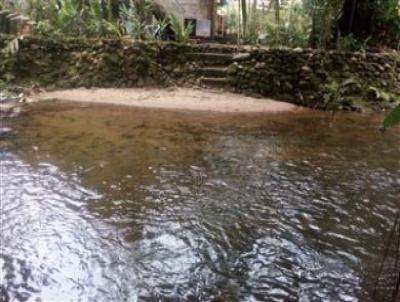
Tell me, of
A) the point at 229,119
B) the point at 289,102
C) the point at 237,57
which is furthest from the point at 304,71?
the point at 229,119

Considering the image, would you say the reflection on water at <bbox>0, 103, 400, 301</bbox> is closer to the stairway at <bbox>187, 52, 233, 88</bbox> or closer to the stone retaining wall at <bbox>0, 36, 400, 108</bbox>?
the stone retaining wall at <bbox>0, 36, 400, 108</bbox>

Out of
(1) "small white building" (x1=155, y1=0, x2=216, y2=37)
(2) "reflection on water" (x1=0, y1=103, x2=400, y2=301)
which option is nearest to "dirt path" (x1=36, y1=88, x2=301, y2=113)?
(2) "reflection on water" (x1=0, y1=103, x2=400, y2=301)

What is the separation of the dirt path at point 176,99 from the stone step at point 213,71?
423 millimetres

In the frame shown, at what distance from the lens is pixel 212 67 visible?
31.0 ft

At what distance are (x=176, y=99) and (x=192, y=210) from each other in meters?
4.72

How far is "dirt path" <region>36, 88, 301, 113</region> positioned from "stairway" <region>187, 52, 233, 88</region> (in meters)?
0.24

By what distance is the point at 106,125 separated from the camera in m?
7.02

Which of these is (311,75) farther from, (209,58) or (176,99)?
(176,99)

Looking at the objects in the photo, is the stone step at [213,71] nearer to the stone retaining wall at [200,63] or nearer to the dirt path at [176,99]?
the stone retaining wall at [200,63]

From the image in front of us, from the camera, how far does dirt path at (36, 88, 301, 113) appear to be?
27.3ft

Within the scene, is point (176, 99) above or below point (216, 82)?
below

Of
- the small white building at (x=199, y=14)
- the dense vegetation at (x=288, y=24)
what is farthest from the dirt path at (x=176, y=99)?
the small white building at (x=199, y=14)

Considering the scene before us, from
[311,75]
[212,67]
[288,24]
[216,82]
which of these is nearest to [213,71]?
[212,67]

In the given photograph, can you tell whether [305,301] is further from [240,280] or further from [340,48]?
[340,48]
